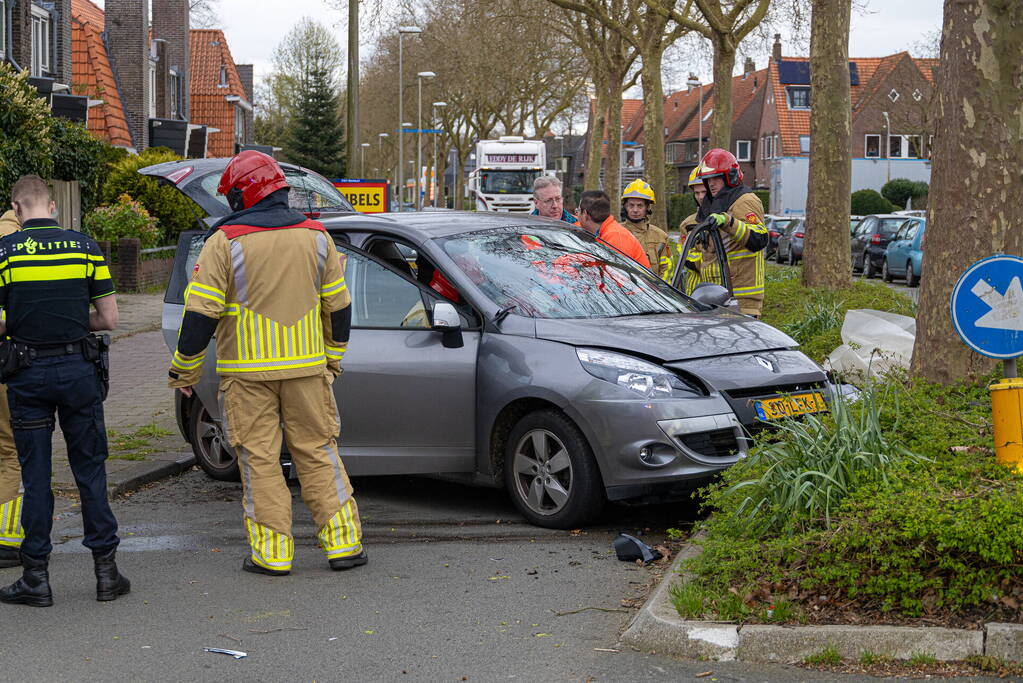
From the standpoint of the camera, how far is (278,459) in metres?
6.05

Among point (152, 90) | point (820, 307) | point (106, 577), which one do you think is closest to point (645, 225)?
point (820, 307)

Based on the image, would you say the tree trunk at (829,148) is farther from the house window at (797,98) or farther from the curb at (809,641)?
the house window at (797,98)

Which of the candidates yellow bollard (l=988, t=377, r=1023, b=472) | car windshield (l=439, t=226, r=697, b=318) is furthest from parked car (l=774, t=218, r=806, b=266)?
yellow bollard (l=988, t=377, r=1023, b=472)

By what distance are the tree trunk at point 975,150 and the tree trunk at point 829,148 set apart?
297 inches

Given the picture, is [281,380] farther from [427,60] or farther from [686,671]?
[427,60]

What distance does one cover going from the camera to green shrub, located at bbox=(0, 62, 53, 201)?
17344mm

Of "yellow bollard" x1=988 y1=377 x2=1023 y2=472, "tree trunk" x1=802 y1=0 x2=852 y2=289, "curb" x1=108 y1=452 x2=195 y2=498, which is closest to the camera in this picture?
"yellow bollard" x1=988 y1=377 x2=1023 y2=472

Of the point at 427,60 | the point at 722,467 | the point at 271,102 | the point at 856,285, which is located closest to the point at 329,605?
the point at 722,467

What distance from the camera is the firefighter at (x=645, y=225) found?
408 inches

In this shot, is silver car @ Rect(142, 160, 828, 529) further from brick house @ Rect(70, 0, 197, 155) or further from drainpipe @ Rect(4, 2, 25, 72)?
brick house @ Rect(70, 0, 197, 155)

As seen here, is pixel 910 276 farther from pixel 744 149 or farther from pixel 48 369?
pixel 744 149

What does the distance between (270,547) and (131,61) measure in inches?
1520

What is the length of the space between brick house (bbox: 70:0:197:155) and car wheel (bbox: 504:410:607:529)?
30.3m

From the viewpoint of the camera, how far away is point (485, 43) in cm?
4941
